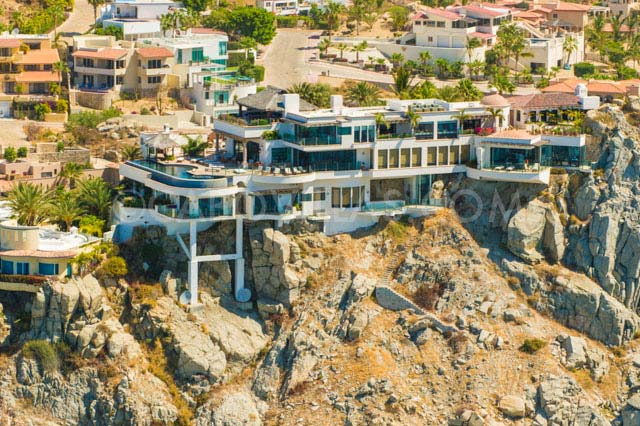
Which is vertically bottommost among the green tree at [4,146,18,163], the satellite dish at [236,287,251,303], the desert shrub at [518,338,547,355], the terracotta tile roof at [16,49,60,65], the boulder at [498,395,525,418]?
the boulder at [498,395,525,418]

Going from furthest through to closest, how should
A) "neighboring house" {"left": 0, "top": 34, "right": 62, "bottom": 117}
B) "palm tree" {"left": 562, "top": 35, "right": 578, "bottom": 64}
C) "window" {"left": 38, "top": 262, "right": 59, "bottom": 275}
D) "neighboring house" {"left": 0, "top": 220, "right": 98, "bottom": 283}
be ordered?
1. "palm tree" {"left": 562, "top": 35, "right": 578, "bottom": 64}
2. "neighboring house" {"left": 0, "top": 34, "right": 62, "bottom": 117}
3. "window" {"left": 38, "top": 262, "right": 59, "bottom": 275}
4. "neighboring house" {"left": 0, "top": 220, "right": 98, "bottom": 283}

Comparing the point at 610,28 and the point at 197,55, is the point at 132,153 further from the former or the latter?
the point at 610,28

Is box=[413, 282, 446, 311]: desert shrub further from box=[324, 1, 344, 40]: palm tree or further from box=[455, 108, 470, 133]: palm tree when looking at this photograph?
box=[324, 1, 344, 40]: palm tree

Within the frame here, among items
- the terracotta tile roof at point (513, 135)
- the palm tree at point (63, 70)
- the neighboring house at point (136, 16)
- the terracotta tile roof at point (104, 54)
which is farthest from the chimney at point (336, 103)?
the neighboring house at point (136, 16)

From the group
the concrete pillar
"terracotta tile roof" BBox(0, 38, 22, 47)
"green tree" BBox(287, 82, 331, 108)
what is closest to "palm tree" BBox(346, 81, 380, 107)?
"green tree" BBox(287, 82, 331, 108)

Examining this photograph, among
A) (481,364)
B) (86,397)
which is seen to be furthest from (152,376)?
(481,364)

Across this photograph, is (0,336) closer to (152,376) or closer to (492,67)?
(152,376)

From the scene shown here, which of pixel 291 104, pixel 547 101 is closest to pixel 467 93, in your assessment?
pixel 547 101
